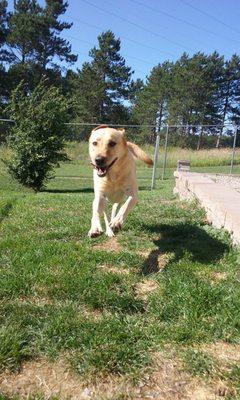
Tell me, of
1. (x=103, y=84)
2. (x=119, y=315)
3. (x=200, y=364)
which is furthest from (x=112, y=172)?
(x=103, y=84)

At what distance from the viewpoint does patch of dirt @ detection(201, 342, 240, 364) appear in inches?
96.9

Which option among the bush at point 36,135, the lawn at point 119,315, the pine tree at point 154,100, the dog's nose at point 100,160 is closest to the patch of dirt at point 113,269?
the lawn at point 119,315

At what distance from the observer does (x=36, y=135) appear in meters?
14.4

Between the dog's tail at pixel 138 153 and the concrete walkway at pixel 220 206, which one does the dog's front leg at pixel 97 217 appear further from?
the concrete walkway at pixel 220 206

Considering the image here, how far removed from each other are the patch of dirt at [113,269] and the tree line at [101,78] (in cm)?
3773

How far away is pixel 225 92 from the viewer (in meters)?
57.6

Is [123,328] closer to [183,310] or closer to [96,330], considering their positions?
[96,330]

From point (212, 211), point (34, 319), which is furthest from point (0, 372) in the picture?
point (212, 211)

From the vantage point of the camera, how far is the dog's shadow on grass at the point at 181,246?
426 centimetres

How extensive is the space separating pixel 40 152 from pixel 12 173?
134cm

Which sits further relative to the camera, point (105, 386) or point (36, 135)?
point (36, 135)

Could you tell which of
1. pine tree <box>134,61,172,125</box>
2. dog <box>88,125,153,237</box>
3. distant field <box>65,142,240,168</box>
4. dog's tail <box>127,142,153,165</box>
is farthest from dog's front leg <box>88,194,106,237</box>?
pine tree <box>134,61,172,125</box>

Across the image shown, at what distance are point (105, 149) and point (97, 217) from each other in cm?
71

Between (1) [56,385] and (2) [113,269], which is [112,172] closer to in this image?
(2) [113,269]
